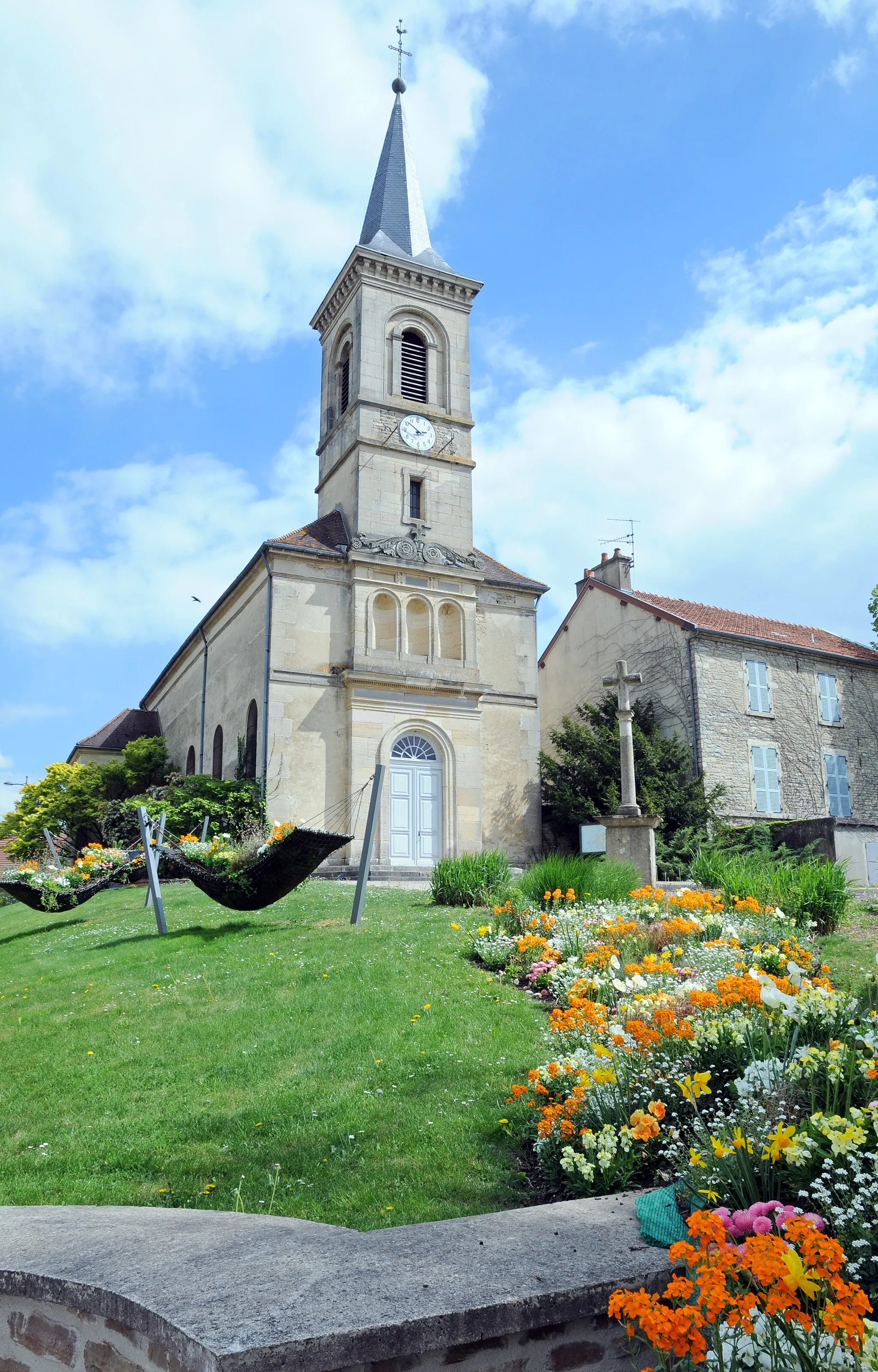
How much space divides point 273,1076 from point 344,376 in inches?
846

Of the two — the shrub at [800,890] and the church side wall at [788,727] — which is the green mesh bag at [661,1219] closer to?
the shrub at [800,890]

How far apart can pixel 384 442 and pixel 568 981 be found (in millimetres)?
17631

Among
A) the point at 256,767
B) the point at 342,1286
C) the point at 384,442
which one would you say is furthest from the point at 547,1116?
the point at 384,442

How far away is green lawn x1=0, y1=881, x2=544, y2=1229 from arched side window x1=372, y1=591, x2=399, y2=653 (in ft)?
36.7

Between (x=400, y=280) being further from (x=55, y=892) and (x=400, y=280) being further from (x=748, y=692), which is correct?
(x=55, y=892)

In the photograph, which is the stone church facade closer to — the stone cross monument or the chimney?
the chimney

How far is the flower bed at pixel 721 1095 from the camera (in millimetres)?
3127

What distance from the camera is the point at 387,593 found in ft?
71.4

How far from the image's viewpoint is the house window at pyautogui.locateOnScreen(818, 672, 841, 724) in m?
24.4

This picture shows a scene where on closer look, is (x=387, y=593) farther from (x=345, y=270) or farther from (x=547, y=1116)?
(x=547, y=1116)

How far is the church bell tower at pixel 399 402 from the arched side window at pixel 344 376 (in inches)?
1.4

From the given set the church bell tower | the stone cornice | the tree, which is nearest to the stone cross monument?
the tree

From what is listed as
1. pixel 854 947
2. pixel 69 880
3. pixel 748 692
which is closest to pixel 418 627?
pixel 748 692

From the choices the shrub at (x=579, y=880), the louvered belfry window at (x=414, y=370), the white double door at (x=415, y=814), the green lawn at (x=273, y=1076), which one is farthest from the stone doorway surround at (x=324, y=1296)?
the louvered belfry window at (x=414, y=370)
